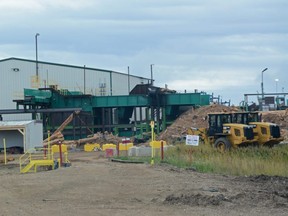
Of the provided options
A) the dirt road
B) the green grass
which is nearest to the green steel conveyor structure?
the green grass

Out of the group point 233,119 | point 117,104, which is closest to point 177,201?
point 233,119

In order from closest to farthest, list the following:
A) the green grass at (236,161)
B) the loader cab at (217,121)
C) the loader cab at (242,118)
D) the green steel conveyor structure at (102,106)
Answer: the green grass at (236,161), the loader cab at (217,121), the loader cab at (242,118), the green steel conveyor structure at (102,106)

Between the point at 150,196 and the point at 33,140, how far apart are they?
1674 inches

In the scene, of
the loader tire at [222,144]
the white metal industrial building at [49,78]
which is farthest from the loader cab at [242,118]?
the white metal industrial building at [49,78]

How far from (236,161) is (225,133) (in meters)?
11.5

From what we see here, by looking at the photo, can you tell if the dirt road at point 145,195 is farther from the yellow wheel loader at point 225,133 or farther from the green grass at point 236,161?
the yellow wheel loader at point 225,133

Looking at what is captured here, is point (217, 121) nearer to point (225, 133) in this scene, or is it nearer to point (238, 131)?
point (225, 133)

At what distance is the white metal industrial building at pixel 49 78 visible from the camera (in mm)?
82375

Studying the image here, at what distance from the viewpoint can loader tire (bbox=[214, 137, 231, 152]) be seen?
36278 millimetres

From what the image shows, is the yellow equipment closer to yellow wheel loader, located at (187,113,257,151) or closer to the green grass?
yellow wheel loader, located at (187,113,257,151)

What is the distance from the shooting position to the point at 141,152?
40.1 m

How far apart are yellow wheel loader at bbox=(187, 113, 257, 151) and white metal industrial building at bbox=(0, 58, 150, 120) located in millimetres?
45192

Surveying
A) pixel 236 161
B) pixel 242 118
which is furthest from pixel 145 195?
pixel 242 118

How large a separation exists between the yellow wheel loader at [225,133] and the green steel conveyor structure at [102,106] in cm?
3150
